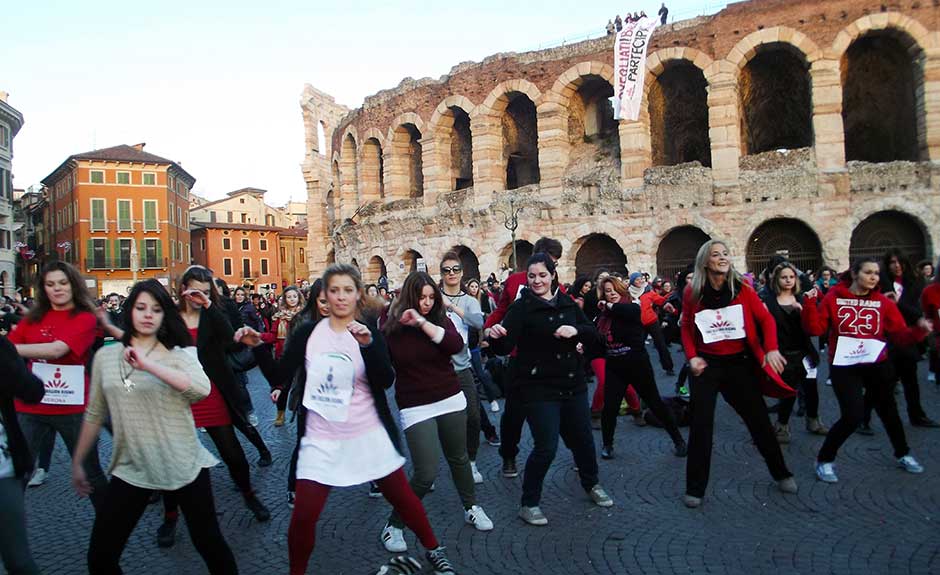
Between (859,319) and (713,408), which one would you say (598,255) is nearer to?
(859,319)

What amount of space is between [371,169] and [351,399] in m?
29.9

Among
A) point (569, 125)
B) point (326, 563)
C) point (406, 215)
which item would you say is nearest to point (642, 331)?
point (326, 563)

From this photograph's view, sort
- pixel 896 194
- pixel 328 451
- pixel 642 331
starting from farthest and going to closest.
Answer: pixel 896 194, pixel 642 331, pixel 328 451

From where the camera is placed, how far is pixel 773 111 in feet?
81.5

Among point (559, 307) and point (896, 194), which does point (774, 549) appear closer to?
point (559, 307)

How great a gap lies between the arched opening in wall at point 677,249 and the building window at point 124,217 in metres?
42.8

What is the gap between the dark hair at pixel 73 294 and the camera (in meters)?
4.55

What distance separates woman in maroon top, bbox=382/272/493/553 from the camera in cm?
415

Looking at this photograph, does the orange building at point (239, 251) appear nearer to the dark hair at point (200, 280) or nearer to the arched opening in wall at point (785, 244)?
the arched opening in wall at point (785, 244)

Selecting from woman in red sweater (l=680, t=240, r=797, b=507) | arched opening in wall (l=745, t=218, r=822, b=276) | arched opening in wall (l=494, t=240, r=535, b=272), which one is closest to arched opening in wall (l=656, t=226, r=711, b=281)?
arched opening in wall (l=745, t=218, r=822, b=276)

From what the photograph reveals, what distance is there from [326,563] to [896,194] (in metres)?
21.8

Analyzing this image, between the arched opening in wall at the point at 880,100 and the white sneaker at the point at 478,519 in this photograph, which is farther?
the arched opening in wall at the point at 880,100

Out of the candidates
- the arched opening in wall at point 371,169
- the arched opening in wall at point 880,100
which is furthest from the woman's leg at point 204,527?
the arched opening in wall at point 371,169

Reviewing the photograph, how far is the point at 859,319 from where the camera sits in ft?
18.1
